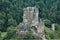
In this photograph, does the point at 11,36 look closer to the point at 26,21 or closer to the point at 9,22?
the point at 26,21

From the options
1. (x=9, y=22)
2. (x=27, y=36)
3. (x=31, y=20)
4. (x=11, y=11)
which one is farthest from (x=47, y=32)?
(x=11, y=11)

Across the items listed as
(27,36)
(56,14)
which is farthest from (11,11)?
(27,36)

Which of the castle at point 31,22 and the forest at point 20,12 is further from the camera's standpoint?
the forest at point 20,12

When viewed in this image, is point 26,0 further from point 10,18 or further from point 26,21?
point 26,21

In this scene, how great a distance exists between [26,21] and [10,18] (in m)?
12.5

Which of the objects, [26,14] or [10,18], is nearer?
[26,14]

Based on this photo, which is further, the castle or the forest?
the forest

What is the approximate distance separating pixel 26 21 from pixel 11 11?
14887 millimetres

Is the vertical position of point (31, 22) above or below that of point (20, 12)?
above

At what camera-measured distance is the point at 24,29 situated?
35531 millimetres

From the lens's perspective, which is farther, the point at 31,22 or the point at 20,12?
the point at 20,12

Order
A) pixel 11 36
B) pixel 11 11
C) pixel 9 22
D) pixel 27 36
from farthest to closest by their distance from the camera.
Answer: pixel 11 11 → pixel 9 22 → pixel 11 36 → pixel 27 36

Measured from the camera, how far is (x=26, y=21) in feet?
123

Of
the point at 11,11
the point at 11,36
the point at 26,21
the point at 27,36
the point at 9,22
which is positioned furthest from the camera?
the point at 11,11
